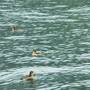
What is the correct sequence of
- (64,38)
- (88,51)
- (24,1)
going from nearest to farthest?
(88,51) → (64,38) → (24,1)

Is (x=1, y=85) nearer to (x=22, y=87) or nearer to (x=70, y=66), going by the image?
(x=22, y=87)

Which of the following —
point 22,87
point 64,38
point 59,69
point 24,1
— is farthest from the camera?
point 24,1

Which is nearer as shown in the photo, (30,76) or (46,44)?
(30,76)

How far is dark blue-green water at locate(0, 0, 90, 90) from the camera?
31453 mm

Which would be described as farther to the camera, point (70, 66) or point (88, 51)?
point (88, 51)

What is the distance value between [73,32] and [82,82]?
16002mm

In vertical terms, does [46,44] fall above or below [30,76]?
above

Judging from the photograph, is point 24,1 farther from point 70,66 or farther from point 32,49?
point 70,66

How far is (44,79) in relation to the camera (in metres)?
31.5

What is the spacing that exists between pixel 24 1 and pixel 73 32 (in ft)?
74.9

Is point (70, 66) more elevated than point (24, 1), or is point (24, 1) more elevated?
point (24, 1)

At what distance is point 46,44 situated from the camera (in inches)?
1642

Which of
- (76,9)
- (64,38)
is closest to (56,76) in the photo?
(64,38)

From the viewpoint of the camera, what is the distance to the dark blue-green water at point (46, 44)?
31453mm
